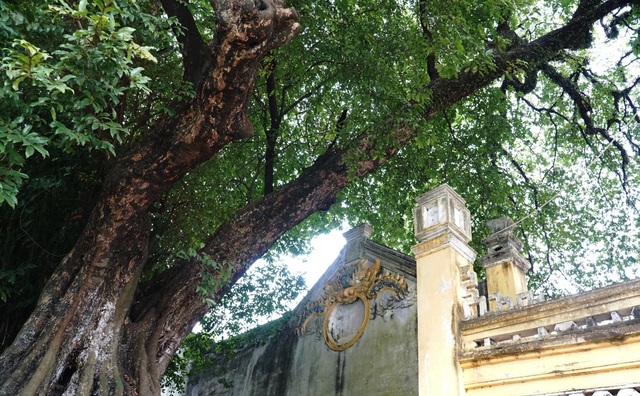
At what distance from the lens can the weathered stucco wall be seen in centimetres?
790

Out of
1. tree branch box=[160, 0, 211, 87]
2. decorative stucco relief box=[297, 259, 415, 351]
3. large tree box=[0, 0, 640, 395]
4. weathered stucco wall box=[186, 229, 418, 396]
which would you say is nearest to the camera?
large tree box=[0, 0, 640, 395]

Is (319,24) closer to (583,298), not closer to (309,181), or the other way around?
(309,181)

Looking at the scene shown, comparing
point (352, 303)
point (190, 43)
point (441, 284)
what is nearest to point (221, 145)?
point (190, 43)

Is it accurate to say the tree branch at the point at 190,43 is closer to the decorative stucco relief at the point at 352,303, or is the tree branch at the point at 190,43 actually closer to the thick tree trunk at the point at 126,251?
the thick tree trunk at the point at 126,251

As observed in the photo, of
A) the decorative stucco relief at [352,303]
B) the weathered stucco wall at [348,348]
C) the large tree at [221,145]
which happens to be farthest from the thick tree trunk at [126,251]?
the decorative stucco relief at [352,303]

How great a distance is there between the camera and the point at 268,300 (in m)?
8.82

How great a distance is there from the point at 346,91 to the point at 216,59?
3406 mm

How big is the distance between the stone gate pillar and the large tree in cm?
110

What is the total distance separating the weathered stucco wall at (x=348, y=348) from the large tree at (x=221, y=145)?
1348mm

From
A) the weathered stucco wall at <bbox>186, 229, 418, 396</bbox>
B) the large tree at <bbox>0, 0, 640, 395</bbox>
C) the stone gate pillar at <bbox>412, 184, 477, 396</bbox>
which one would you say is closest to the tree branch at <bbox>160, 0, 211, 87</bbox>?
the large tree at <bbox>0, 0, 640, 395</bbox>

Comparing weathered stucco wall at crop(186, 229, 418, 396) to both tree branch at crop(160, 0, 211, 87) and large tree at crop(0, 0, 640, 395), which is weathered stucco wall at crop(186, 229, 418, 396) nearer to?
large tree at crop(0, 0, 640, 395)

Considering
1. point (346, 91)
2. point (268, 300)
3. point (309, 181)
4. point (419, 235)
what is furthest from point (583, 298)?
point (268, 300)

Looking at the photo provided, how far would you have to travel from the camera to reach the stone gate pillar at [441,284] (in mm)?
4738

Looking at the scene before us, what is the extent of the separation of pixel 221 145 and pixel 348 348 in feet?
15.3
